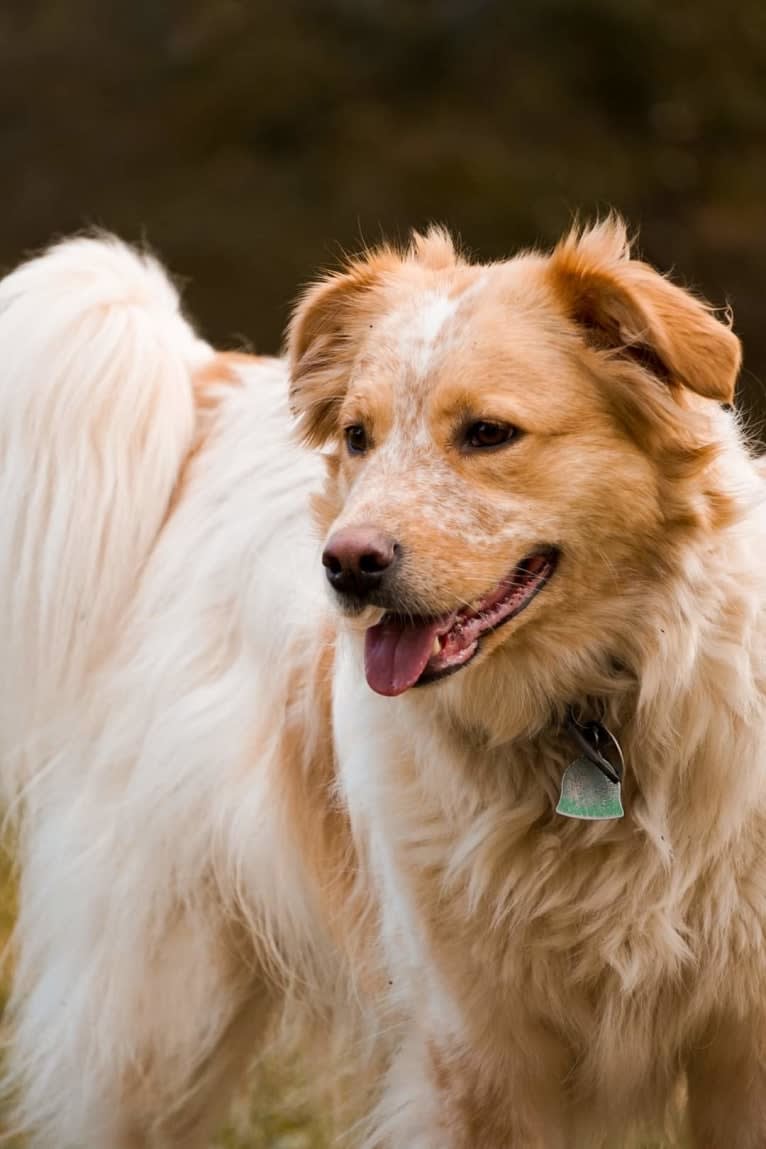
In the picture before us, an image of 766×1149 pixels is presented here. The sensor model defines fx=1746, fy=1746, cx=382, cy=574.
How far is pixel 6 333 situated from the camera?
14.0ft

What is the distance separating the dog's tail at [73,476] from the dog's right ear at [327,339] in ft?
2.48

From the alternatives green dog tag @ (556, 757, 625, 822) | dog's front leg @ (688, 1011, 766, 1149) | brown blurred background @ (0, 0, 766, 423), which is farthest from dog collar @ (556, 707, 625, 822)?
brown blurred background @ (0, 0, 766, 423)

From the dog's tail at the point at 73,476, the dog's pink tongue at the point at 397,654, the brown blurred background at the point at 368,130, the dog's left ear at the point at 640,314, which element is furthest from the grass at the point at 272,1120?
the brown blurred background at the point at 368,130

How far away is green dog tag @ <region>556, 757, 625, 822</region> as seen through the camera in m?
3.07

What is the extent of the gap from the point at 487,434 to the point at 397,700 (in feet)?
1.97

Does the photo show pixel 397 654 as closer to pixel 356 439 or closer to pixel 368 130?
pixel 356 439

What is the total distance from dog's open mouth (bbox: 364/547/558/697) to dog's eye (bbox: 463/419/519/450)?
0.66 ft

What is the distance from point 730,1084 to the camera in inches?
129

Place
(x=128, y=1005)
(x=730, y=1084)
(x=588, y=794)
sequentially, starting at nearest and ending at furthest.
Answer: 1. (x=588, y=794)
2. (x=730, y=1084)
3. (x=128, y=1005)

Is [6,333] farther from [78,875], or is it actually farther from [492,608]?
[492,608]

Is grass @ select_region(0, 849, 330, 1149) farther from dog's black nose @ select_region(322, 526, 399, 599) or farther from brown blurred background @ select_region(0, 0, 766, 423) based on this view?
brown blurred background @ select_region(0, 0, 766, 423)

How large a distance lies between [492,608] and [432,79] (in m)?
8.51

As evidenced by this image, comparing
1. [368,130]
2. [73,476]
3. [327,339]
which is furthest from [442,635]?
[368,130]

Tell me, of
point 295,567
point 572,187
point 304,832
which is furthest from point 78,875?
point 572,187
